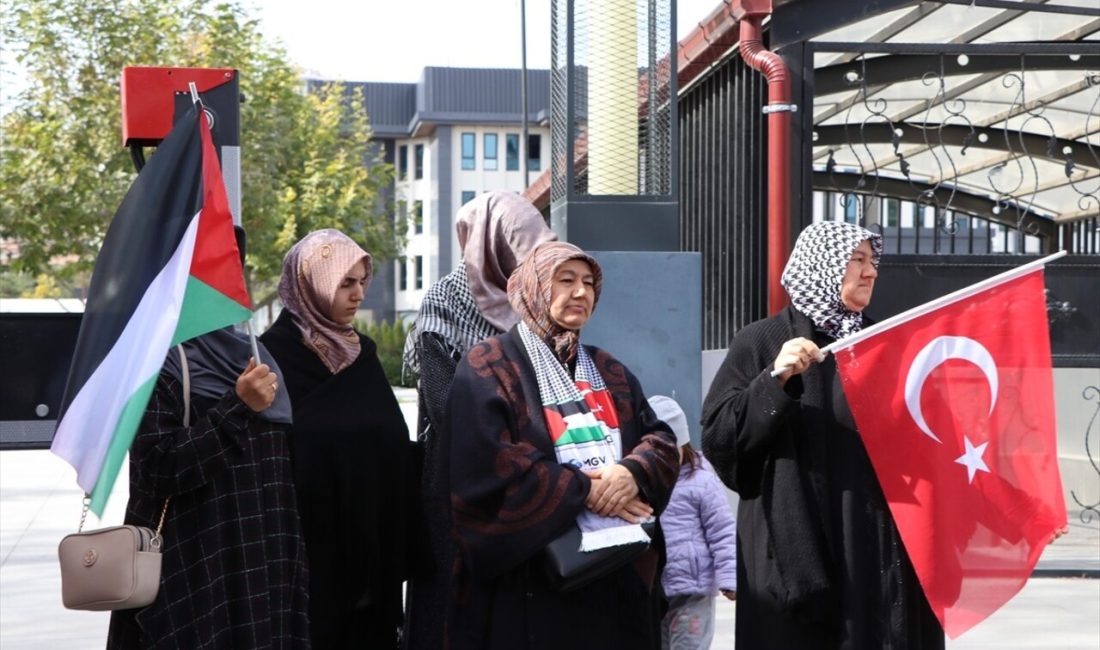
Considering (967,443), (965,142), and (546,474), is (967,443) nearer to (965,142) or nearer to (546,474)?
(546,474)

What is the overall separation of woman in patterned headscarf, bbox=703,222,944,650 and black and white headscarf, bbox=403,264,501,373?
0.75 m

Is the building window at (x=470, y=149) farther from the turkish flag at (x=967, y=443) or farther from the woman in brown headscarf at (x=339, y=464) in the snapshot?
the turkish flag at (x=967, y=443)

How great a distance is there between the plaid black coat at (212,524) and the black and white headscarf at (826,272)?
1612 millimetres

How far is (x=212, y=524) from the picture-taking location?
4.11 meters

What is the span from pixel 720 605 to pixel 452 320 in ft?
15.0

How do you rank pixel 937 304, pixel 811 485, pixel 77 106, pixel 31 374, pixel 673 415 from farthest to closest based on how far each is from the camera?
1. pixel 77 106
2. pixel 31 374
3. pixel 673 415
4. pixel 937 304
5. pixel 811 485

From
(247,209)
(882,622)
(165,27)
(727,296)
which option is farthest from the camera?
(247,209)

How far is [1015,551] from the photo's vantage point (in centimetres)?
432

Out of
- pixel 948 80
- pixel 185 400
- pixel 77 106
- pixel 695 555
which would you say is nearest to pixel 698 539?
pixel 695 555

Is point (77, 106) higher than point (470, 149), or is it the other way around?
point (470, 149)

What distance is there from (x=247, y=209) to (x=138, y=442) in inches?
946

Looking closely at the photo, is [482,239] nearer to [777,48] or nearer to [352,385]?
[352,385]

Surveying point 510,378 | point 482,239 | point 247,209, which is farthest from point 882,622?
point 247,209

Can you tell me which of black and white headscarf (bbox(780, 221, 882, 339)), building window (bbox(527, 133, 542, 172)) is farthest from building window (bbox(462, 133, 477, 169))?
black and white headscarf (bbox(780, 221, 882, 339))
